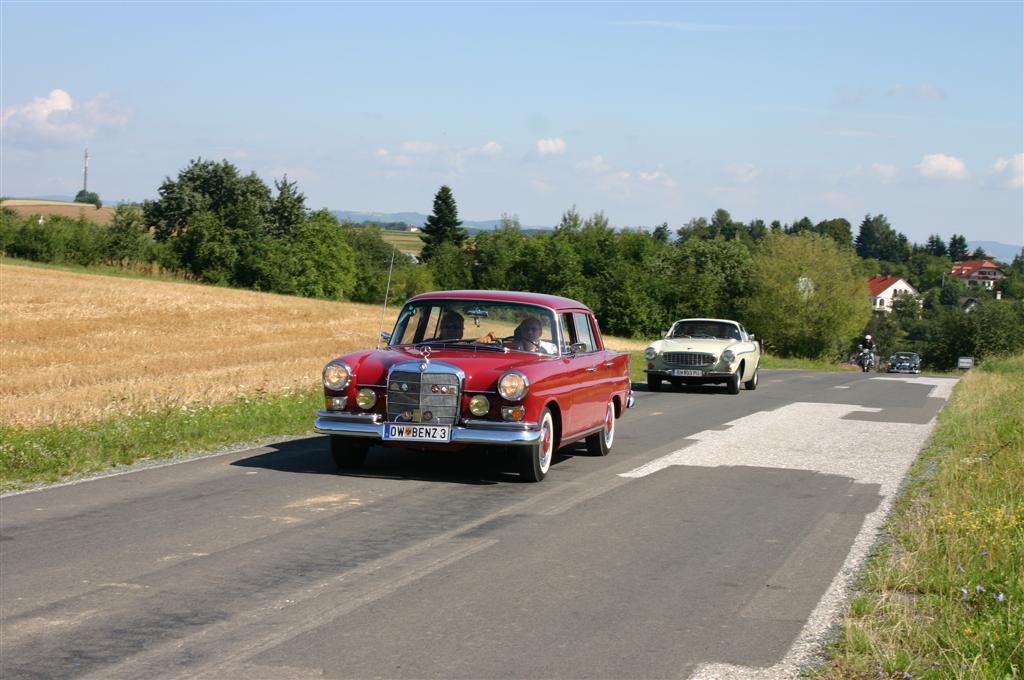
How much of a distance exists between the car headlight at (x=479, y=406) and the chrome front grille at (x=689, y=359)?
13.2m

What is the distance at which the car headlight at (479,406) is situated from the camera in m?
9.78

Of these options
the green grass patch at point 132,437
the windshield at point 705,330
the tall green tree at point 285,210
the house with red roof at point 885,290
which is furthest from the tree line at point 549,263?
the house with red roof at point 885,290

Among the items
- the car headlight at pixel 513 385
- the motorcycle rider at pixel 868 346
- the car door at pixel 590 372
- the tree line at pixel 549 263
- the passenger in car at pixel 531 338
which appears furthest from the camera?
the tree line at pixel 549 263

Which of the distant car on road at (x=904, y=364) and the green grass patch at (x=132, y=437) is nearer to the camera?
the green grass patch at (x=132, y=437)

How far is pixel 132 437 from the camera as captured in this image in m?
11.7

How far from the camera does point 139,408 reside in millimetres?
14336

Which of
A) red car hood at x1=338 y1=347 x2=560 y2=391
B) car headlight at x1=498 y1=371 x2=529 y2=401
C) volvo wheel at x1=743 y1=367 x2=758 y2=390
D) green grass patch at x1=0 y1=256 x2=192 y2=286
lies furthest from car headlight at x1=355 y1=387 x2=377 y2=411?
green grass patch at x1=0 y1=256 x2=192 y2=286

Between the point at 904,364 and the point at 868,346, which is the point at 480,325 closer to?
the point at 868,346

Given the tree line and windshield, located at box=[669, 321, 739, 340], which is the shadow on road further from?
the tree line

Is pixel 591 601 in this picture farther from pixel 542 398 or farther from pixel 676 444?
pixel 676 444

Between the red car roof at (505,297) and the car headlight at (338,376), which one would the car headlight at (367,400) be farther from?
the red car roof at (505,297)

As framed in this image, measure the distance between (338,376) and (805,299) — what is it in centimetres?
7841


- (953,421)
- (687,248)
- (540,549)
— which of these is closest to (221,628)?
(540,549)

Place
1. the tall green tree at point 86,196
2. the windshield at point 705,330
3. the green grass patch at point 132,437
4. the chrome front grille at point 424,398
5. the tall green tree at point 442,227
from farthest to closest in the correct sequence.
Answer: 1. the tall green tree at point 86,196
2. the tall green tree at point 442,227
3. the windshield at point 705,330
4. the green grass patch at point 132,437
5. the chrome front grille at point 424,398
